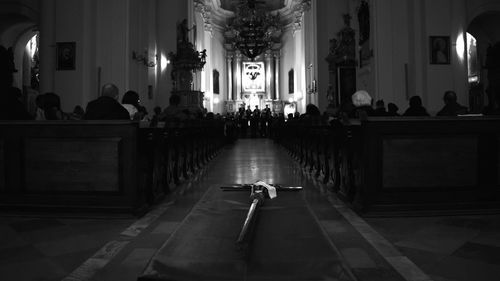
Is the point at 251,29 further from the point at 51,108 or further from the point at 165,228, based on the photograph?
the point at 165,228

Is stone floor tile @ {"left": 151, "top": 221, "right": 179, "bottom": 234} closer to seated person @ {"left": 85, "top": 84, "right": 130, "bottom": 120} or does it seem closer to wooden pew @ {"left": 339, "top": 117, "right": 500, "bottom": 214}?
seated person @ {"left": 85, "top": 84, "right": 130, "bottom": 120}

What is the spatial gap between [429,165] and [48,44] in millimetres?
9226

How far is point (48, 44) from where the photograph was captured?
32.7 ft

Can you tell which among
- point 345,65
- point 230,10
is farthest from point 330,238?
point 230,10

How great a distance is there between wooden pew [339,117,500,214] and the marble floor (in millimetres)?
216

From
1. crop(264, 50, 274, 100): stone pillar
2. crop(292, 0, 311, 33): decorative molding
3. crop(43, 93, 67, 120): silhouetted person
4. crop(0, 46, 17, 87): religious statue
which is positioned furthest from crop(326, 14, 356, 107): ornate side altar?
crop(264, 50, 274, 100): stone pillar

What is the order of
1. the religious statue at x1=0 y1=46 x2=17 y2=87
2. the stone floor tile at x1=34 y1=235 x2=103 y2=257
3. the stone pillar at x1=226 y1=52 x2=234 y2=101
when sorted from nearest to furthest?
the stone floor tile at x1=34 y1=235 x2=103 y2=257
the religious statue at x1=0 y1=46 x2=17 y2=87
the stone pillar at x1=226 y1=52 x2=234 y2=101

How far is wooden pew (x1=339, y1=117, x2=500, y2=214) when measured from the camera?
3.78 m

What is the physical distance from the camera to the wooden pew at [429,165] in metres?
3.78

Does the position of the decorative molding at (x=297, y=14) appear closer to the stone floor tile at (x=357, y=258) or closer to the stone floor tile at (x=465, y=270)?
the stone floor tile at (x=357, y=258)

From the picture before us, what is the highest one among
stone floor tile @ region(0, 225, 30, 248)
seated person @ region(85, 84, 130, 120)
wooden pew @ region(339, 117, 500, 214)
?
seated person @ region(85, 84, 130, 120)

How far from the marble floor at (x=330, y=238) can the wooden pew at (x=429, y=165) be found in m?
0.22

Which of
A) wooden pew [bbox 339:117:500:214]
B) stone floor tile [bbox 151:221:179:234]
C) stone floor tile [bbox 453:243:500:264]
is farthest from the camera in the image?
wooden pew [bbox 339:117:500:214]

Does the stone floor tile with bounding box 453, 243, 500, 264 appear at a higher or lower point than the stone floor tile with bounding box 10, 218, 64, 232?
lower
